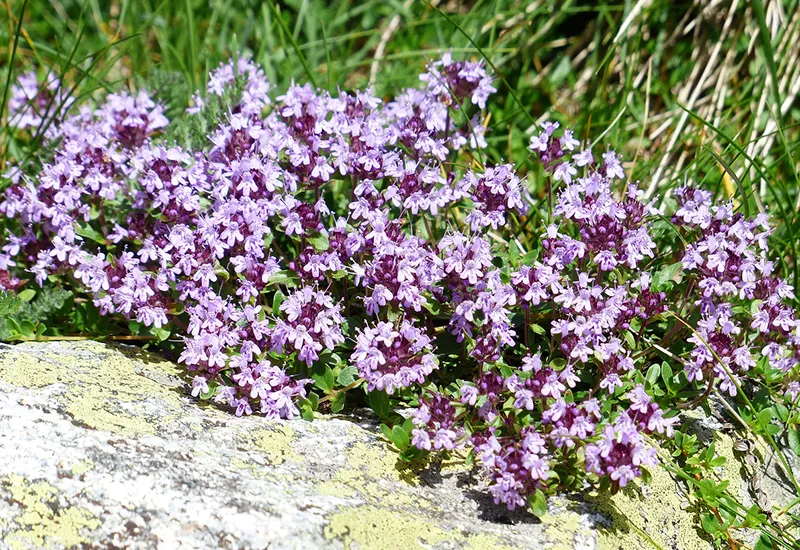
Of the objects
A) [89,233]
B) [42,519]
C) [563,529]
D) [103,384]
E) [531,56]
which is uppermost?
[531,56]

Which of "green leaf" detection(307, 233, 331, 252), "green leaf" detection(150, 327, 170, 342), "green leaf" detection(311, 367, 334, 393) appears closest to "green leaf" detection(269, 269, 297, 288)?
"green leaf" detection(307, 233, 331, 252)

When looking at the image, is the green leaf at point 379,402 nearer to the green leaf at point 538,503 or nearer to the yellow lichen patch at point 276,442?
the yellow lichen patch at point 276,442

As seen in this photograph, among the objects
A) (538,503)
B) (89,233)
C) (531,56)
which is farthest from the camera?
(531,56)

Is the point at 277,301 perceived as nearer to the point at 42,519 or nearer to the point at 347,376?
the point at 347,376

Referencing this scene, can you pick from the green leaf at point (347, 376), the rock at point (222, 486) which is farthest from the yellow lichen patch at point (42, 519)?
the green leaf at point (347, 376)

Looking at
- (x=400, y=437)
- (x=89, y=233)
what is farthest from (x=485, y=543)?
(x=89, y=233)
